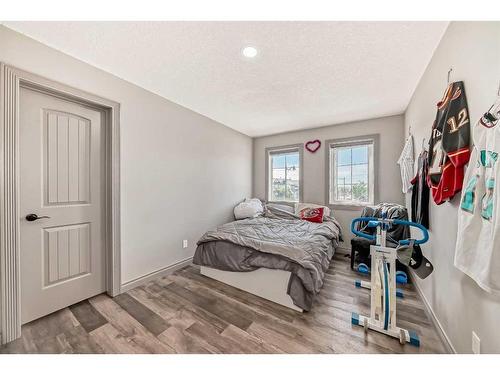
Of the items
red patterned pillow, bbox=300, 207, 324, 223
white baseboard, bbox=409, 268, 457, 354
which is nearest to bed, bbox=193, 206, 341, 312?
red patterned pillow, bbox=300, 207, 324, 223

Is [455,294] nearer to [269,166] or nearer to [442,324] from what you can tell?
[442,324]

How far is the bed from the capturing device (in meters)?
1.78

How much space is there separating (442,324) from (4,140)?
3.58m

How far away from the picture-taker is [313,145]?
3.78 meters

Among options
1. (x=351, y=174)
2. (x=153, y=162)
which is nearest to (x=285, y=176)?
(x=351, y=174)

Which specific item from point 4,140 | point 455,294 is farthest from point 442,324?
point 4,140

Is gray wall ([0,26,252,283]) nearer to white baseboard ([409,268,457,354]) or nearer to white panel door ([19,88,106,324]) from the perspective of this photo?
white panel door ([19,88,106,324])

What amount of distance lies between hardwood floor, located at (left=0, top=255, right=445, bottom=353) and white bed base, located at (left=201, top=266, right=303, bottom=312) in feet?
0.24

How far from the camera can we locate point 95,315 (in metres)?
1.73

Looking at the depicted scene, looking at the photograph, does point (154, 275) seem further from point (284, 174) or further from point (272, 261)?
point (284, 174)

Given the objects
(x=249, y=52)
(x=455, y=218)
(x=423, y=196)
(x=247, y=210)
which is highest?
(x=249, y=52)

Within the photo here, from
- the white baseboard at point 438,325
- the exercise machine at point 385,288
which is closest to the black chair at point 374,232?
the white baseboard at point 438,325

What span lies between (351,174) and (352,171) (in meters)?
0.06

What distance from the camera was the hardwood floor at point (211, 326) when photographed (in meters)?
1.38
